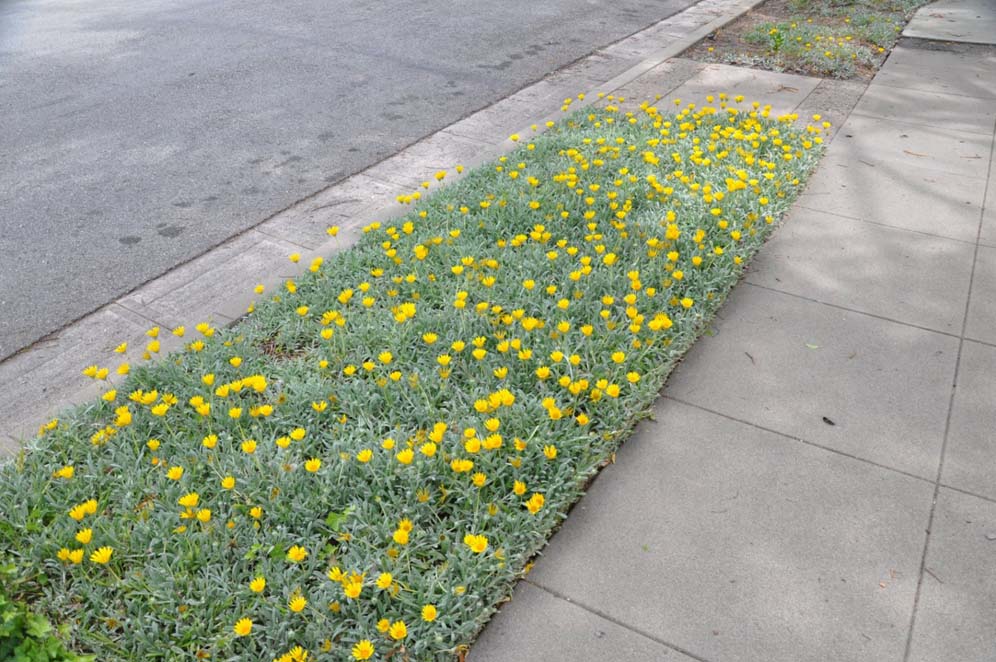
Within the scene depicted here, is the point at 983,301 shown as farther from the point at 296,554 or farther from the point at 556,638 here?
the point at 296,554

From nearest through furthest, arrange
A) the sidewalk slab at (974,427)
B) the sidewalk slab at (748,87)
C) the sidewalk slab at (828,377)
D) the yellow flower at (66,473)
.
Result: the yellow flower at (66,473)
the sidewalk slab at (974,427)
the sidewalk slab at (828,377)
the sidewalk slab at (748,87)

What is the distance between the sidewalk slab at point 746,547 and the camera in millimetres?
2361

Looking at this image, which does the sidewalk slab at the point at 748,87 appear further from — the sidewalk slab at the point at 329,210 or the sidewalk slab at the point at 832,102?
the sidewalk slab at the point at 329,210

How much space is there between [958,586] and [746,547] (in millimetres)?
646

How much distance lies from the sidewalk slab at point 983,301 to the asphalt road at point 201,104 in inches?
160

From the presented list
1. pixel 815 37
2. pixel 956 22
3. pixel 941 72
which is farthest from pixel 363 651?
pixel 956 22

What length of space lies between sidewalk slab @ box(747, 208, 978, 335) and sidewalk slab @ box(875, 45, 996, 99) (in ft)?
11.1

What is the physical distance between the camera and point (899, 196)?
5.12 meters

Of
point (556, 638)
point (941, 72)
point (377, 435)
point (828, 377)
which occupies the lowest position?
point (556, 638)

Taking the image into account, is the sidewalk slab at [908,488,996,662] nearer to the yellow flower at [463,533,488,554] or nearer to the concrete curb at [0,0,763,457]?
the yellow flower at [463,533,488,554]

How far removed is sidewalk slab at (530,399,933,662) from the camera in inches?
93.0

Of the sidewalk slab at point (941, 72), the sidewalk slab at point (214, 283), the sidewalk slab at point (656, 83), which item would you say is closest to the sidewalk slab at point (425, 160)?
the sidewalk slab at point (214, 283)

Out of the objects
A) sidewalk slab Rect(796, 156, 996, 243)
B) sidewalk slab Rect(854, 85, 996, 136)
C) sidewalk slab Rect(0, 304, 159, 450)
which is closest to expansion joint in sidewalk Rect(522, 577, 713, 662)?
sidewalk slab Rect(0, 304, 159, 450)

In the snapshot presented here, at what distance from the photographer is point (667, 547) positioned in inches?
104
